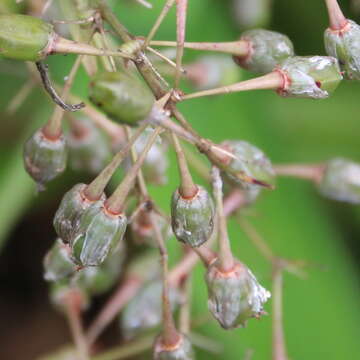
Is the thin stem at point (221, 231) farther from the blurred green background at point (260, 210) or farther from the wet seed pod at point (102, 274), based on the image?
the blurred green background at point (260, 210)

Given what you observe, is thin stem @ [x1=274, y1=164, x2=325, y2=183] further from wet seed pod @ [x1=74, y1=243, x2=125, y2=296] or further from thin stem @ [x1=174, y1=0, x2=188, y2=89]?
thin stem @ [x1=174, y1=0, x2=188, y2=89]

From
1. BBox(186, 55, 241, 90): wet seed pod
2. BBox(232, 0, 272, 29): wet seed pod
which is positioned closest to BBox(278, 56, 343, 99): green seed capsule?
BBox(186, 55, 241, 90): wet seed pod

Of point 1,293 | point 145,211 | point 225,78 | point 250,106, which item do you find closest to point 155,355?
point 145,211

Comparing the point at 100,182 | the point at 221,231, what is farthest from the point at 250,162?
the point at 100,182

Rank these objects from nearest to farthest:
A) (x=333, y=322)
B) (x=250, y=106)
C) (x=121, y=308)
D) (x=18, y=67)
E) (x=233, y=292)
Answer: (x=233, y=292) < (x=121, y=308) < (x=18, y=67) < (x=333, y=322) < (x=250, y=106)

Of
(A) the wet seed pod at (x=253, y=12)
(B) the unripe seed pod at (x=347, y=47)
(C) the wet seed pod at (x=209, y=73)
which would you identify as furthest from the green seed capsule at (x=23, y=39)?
(A) the wet seed pod at (x=253, y=12)

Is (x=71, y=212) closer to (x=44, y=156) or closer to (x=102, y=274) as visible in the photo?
(x=44, y=156)

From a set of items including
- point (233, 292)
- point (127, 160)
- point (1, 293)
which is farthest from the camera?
point (1, 293)

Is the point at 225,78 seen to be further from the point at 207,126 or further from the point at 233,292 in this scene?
the point at 233,292
